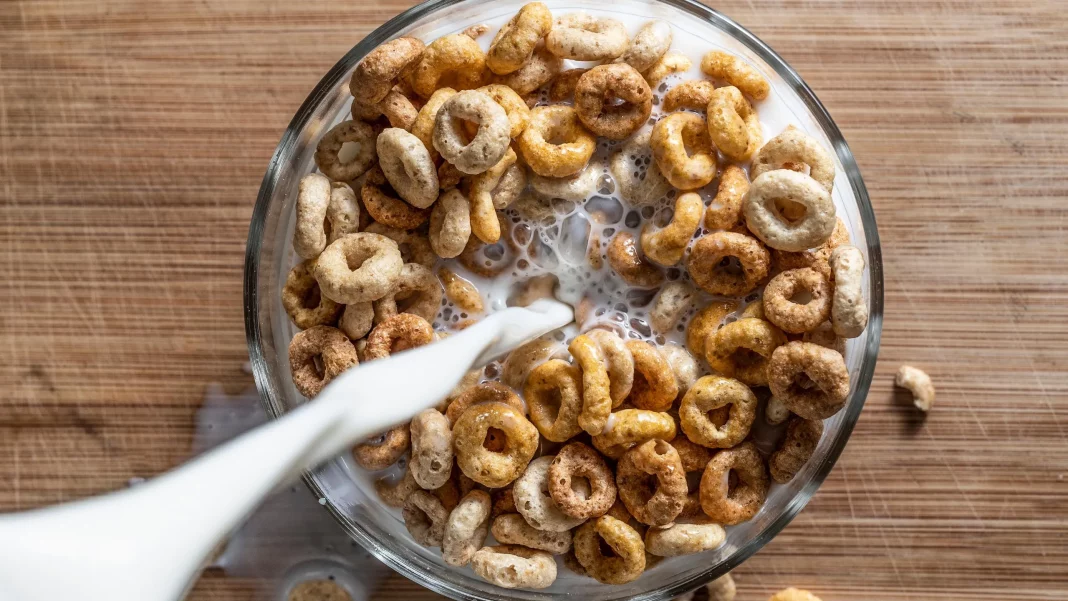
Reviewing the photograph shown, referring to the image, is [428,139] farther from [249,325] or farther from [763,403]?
[763,403]

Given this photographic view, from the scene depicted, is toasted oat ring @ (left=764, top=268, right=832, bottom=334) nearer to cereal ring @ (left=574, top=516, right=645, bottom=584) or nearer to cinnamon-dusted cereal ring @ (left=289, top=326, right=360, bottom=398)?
cereal ring @ (left=574, top=516, right=645, bottom=584)

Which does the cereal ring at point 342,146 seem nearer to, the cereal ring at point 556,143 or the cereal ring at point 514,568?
the cereal ring at point 556,143

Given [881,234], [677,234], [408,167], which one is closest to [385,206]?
[408,167]

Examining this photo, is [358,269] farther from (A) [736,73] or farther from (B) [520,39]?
(A) [736,73]

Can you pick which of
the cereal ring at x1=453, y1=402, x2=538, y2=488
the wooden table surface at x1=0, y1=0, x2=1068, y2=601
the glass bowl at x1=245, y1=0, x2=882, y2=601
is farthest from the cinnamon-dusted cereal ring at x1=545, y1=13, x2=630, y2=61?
the cereal ring at x1=453, y1=402, x2=538, y2=488

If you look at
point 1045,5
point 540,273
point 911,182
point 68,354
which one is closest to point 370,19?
point 540,273
